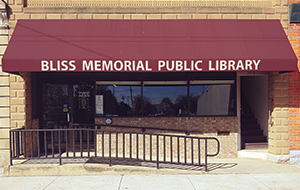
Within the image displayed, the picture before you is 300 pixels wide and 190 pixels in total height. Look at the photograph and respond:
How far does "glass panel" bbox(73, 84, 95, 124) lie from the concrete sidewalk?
2.03 m

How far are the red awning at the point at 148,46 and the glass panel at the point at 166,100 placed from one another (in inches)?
57.0

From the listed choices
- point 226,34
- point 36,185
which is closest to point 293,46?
point 226,34

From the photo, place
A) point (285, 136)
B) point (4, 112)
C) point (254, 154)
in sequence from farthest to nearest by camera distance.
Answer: point (254, 154) < point (285, 136) < point (4, 112)

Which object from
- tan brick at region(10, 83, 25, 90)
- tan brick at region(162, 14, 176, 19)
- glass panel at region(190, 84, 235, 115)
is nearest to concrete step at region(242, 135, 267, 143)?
glass panel at region(190, 84, 235, 115)

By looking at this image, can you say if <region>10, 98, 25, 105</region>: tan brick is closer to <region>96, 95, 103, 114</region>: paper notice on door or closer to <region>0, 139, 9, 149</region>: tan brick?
<region>0, 139, 9, 149</region>: tan brick

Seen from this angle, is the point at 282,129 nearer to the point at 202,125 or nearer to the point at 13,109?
the point at 202,125

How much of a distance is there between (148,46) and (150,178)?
3451 mm

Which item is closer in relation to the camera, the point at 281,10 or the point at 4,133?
the point at 4,133

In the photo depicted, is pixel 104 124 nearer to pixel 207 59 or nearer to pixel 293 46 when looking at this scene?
pixel 207 59

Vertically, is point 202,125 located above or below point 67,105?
below

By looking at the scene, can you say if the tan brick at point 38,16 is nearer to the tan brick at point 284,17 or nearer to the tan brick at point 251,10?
the tan brick at point 251,10

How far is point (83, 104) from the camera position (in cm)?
834

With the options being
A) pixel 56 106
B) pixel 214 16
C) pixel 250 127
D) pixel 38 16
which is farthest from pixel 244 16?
pixel 56 106

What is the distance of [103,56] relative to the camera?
268 inches
